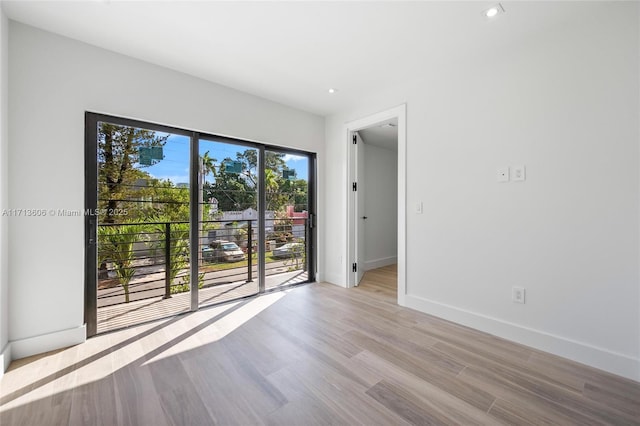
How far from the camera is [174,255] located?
2.81 metres

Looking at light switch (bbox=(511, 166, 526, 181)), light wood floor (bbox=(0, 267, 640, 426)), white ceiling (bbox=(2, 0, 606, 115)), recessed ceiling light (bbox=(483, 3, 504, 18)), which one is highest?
white ceiling (bbox=(2, 0, 606, 115))

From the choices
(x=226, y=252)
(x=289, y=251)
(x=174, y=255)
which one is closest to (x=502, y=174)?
(x=289, y=251)

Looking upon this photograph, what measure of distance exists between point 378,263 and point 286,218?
224 cm

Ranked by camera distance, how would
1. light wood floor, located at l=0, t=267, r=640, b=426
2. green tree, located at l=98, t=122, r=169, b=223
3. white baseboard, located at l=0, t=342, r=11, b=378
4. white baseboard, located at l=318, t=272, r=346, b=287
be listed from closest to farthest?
light wood floor, located at l=0, t=267, r=640, b=426, white baseboard, located at l=0, t=342, r=11, b=378, green tree, located at l=98, t=122, r=169, b=223, white baseboard, located at l=318, t=272, r=346, b=287

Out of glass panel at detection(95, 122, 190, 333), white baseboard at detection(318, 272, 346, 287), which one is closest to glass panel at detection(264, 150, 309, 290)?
white baseboard at detection(318, 272, 346, 287)

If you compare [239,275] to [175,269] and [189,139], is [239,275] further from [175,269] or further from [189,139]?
[189,139]

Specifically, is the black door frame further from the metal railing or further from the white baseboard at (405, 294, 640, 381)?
the white baseboard at (405, 294, 640, 381)

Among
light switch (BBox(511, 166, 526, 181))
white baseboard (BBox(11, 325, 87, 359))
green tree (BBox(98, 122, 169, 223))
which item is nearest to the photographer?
white baseboard (BBox(11, 325, 87, 359))

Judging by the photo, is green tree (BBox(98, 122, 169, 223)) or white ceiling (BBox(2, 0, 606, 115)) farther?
green tree (BBox(98, 122, 169, 223))

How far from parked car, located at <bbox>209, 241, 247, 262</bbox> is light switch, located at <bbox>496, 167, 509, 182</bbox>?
274cm

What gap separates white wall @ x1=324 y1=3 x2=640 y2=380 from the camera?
1770mm

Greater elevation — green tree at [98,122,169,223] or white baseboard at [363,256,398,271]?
green tree at [98,122,169,223]

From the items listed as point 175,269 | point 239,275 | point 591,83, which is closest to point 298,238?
point 239,275

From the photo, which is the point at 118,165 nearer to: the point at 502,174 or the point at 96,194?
the point at 96,194
